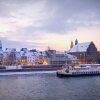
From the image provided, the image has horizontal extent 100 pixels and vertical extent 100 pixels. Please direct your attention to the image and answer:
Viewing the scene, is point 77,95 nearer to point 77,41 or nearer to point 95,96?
point 95,96

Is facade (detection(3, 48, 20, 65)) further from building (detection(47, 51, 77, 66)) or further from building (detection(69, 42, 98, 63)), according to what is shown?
building (detection(69, 42, 98, 63))

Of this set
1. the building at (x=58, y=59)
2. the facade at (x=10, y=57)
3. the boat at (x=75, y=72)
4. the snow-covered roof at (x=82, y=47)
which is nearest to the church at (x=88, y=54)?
the snow-covered roof at (x=82, y=47)

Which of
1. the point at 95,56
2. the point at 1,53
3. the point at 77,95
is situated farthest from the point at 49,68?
the point at 77,95

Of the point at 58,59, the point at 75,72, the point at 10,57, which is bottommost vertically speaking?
the point at 75,72

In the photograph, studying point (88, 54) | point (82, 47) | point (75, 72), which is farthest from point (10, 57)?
point (75, 72)

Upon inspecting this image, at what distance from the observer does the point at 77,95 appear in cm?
3466

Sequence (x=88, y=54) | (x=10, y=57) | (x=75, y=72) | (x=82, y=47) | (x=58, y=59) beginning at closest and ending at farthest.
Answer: (x=75, y=72) < (x=58, y=59) < (x=10, y=57) < (x=88, y=54) < (x=82, y=47)

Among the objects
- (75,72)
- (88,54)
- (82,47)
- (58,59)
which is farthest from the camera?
(82,47)

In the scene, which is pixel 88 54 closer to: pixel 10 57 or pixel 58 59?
pixel 58 59

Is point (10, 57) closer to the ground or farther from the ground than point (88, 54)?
closer to the ground

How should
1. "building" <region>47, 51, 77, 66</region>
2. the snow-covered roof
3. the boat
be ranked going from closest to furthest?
the boat → "building" <region>47, 51, 77, 66</region> → the snow-covered roof

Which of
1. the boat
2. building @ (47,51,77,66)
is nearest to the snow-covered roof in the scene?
building @ (47,51,77,66)

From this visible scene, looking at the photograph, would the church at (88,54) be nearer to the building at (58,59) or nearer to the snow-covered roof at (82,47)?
the snow-covered roof at (82,47)

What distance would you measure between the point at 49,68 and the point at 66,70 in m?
17.6
